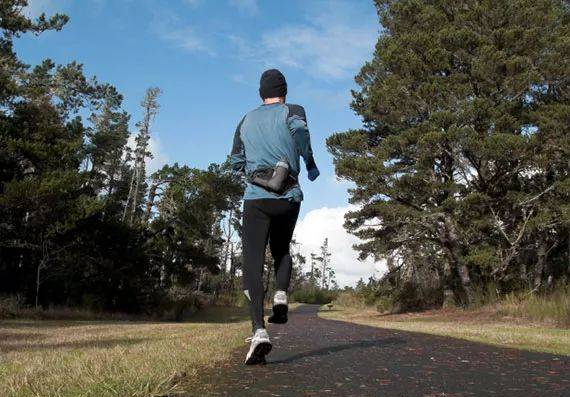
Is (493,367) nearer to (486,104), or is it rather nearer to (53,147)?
(486,104)

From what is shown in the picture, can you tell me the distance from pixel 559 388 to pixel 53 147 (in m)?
21.9

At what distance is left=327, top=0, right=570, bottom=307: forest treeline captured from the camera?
2136cm

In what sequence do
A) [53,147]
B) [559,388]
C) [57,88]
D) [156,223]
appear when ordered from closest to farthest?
1. [559,388]
2. [53,147]
3. [57,88]
4. [156,223]

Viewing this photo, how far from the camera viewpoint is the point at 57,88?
24359 millimetres

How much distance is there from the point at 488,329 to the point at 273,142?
9771mm

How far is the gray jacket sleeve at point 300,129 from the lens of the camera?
4453mm

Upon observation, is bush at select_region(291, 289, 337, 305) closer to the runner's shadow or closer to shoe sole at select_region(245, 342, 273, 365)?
the runner's shadow

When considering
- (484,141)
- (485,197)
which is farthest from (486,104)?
(485,197)

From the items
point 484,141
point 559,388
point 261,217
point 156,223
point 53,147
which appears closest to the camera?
point 559,388

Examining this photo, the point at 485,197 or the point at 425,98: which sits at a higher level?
the point at 425,98

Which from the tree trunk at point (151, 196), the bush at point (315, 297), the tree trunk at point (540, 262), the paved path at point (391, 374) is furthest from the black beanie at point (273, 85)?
the bush at point (315, 297)

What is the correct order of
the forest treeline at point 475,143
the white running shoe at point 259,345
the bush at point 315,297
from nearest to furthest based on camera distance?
1. the white running shoe at point 259,345
2. the forest treeline at point 475,143
3. the bush at point 315,297

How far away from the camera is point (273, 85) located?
15.3ft

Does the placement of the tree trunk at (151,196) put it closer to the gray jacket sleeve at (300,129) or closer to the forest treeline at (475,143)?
the forest treeline at (475,143)
